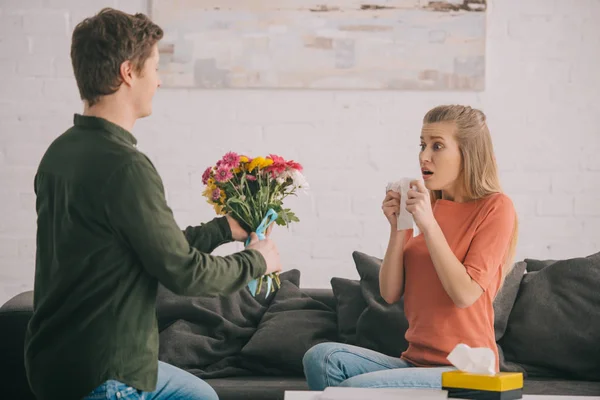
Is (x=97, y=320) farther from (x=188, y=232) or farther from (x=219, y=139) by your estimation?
(x=219, y=139)

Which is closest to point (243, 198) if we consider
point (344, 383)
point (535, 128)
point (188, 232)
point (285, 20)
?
point (188, 232)

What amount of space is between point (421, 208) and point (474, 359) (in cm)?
54

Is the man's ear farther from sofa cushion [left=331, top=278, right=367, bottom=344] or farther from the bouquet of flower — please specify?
sofa cushion [left=331, top=278, right=367, bottom=344]

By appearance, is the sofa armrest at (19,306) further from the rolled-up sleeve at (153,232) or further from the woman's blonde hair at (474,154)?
the woman's blonde hair at (474,154)

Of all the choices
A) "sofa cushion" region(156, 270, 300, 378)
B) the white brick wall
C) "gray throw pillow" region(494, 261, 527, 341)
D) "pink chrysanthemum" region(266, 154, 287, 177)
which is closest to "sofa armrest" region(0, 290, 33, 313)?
"sofa cushion" region(156, 270, 300, 378)

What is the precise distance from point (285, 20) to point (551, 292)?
162 centimetres

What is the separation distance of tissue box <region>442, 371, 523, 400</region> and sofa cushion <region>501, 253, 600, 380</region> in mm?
1156

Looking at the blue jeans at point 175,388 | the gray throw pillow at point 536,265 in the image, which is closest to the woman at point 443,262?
the blue jeans at point 175,388

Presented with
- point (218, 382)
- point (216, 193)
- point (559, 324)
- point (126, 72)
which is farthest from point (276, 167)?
point (559, 324)

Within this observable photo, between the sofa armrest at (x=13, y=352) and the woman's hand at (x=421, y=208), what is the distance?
1.43m

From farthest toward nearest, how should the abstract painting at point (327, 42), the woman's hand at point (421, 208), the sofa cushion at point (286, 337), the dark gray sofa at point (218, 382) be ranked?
the abstract painting at point (327, 42)
the sofa cushion at point (286, 337)
the dark gray sofa at point (218, 382)
the woman's hand at point (421, 208)

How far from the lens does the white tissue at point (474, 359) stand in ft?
6.09

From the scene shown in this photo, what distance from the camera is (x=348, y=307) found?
3.14 m

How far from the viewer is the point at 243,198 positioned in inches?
85.4
